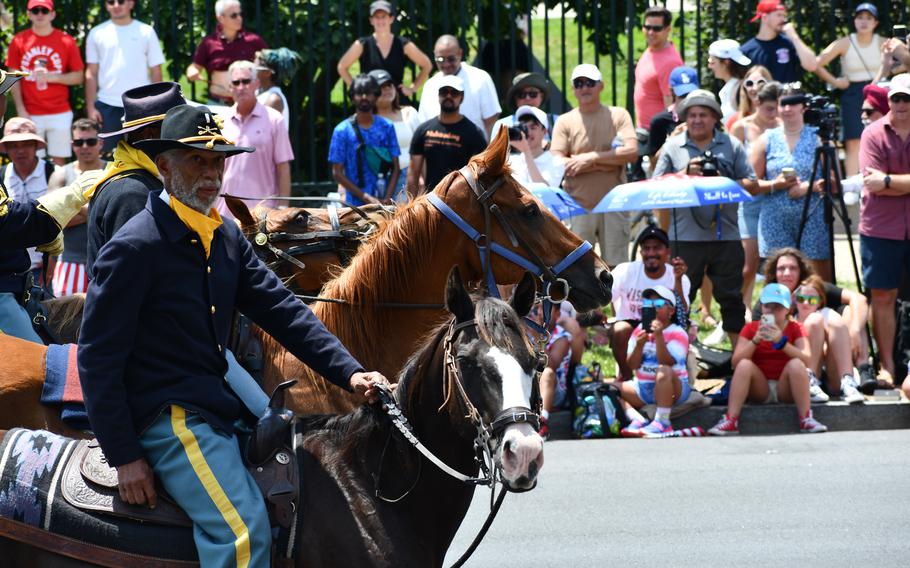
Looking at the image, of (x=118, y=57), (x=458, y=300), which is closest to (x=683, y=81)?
(x=118, y=57)

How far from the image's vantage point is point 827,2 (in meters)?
16.6

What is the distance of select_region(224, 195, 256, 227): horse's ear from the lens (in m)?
7.51

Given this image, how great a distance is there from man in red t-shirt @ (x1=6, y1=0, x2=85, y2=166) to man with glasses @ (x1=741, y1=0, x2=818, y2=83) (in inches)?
265

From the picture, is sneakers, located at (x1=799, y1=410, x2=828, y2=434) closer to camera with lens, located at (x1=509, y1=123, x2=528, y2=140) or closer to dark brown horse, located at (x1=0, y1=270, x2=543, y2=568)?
camera with lens, located at (x1=509, y1=123, x2=528, y2=140)

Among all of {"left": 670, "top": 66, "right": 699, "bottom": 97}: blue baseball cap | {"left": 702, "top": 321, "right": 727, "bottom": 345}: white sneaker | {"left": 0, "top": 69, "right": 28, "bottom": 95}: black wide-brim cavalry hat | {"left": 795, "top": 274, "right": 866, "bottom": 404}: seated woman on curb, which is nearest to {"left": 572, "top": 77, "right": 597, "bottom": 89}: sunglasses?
{"left": 670, "top": 66, "right": 699, "bottom": 97}: blue baseball cap

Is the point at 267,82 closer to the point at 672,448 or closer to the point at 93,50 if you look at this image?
the point at 93,50

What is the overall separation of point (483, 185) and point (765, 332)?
439 cm

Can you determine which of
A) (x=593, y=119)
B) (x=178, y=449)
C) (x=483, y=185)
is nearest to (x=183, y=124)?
(x=178, y=449)

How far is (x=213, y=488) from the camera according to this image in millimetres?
4414

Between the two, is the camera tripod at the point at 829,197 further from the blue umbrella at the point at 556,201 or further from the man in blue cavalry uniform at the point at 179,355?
the man in blue cavalry uniform at the point at 179,355

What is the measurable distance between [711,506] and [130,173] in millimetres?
4305

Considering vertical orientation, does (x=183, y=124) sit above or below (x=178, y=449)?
above

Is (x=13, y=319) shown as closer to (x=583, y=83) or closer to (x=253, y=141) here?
(x=253, y=141)

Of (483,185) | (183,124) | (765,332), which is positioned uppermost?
(183,124)
